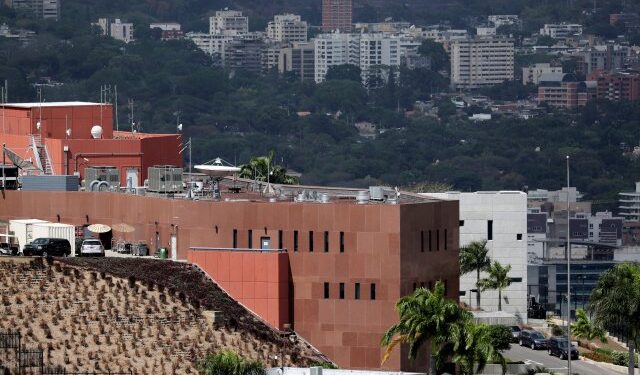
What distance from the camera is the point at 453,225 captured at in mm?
89562

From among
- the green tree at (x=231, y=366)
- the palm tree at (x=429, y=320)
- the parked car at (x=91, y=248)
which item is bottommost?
the green tree at (x=231, y=366)

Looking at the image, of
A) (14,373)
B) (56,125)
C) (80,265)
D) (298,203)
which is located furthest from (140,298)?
(56,125)

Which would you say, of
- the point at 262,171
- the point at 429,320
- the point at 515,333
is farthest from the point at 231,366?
the point at 262,171

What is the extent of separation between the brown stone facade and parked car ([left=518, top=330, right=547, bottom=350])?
56.5 feet

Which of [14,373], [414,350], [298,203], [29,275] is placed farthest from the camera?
→ [298,203]

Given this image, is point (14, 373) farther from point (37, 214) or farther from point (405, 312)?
point (37, 214)

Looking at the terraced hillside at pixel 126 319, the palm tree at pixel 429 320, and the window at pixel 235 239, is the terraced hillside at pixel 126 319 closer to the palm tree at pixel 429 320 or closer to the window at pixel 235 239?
the window at pixel 235 239

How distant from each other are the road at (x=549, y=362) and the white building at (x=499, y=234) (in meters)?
15.8

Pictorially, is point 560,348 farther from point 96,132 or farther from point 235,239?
point 96,132

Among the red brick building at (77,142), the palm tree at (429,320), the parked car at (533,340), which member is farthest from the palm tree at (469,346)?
the red brick building at (77,142)

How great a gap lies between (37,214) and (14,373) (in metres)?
27.9

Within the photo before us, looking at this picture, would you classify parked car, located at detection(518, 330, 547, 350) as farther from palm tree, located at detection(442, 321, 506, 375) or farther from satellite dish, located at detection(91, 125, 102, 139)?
palm tree, located at detection(442, 321, 506, 375)

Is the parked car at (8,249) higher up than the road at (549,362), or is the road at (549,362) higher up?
the parked car at (8,249)

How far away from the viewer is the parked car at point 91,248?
3482 inches
